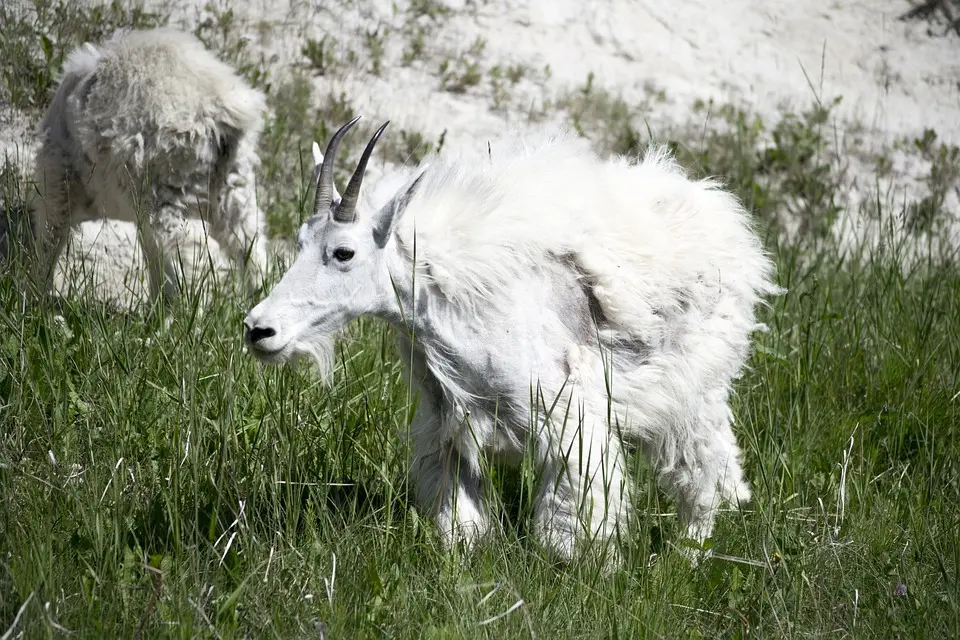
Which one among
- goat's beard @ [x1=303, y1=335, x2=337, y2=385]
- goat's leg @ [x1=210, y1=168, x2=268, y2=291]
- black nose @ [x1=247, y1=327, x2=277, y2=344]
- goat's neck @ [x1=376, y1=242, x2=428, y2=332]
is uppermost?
goat's neck @ [x1=376, y1=242, x2=428, y2=332]

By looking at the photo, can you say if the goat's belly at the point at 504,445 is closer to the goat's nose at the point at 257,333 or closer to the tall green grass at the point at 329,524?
the tall green grass at the point at 329,524

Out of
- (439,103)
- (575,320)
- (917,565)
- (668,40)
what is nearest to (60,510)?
(575,320)

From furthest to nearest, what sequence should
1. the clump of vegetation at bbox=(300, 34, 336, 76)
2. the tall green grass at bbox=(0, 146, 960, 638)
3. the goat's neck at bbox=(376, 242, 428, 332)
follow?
the clump of vegetation at bbox=(300, 34, 336, 76) < the goat's neck at bbox=(376, 242, 428, 332) < the tall green grass at bbox=(0, 146, 960, 638)

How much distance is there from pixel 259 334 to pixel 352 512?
0.73 metres

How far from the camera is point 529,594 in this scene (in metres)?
3.49

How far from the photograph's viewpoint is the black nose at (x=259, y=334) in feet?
11.8

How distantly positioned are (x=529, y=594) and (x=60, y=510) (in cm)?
172

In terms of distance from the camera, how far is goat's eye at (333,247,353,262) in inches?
147

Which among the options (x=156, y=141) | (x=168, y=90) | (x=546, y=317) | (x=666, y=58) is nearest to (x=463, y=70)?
(x=666, y=58)

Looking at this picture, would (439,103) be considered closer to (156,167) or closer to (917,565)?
(156,167)

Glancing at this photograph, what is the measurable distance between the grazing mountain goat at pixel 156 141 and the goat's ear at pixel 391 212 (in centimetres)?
247

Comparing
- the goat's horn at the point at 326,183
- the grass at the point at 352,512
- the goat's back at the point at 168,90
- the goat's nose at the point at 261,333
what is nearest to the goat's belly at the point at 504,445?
the grass at the point at 352,512

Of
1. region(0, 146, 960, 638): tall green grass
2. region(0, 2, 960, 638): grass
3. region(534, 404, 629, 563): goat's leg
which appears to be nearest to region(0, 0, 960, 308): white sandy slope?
region(0, 2, 960, 638): grass

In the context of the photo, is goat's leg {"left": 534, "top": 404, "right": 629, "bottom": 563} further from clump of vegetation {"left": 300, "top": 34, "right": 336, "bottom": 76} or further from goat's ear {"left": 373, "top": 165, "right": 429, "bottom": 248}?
clump of vegetation {"left": 300, "top": 34, "right": 336, "bottom": 76}
